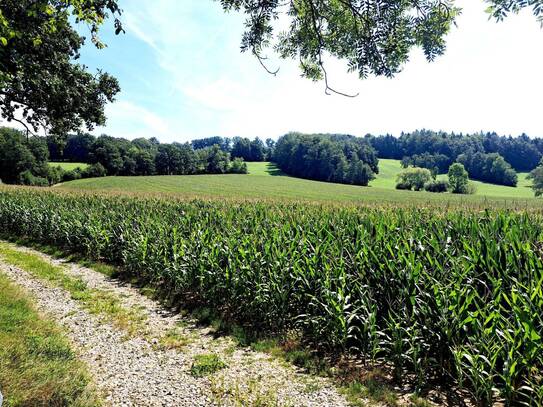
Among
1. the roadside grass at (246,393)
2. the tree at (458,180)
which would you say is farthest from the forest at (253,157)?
the roadside grass at (246,393)

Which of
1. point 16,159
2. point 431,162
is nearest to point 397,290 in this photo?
point 16,159

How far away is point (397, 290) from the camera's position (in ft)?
18.6

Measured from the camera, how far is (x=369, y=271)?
614cm


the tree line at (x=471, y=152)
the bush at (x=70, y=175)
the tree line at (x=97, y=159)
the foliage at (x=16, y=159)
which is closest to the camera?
the foliage at (x=16, y=159)

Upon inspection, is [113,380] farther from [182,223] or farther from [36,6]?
[182,223]

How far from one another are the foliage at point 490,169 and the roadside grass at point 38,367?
110m

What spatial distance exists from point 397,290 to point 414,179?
8660 centimetres

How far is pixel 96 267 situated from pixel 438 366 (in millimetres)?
10716

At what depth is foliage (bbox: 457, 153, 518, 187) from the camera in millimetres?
91750

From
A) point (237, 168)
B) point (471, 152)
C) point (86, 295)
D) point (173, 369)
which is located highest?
point (471, 152)

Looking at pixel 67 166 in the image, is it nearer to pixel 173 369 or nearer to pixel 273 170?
pixel 273 170

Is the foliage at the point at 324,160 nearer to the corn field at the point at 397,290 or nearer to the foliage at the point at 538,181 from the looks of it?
the foliage at the point at 538,181

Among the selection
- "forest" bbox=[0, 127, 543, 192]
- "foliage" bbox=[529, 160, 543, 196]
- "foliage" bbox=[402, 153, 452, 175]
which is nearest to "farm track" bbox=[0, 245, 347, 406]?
"forest" bbox=[0, 127, 543, 192]

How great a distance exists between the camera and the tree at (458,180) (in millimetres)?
79125
